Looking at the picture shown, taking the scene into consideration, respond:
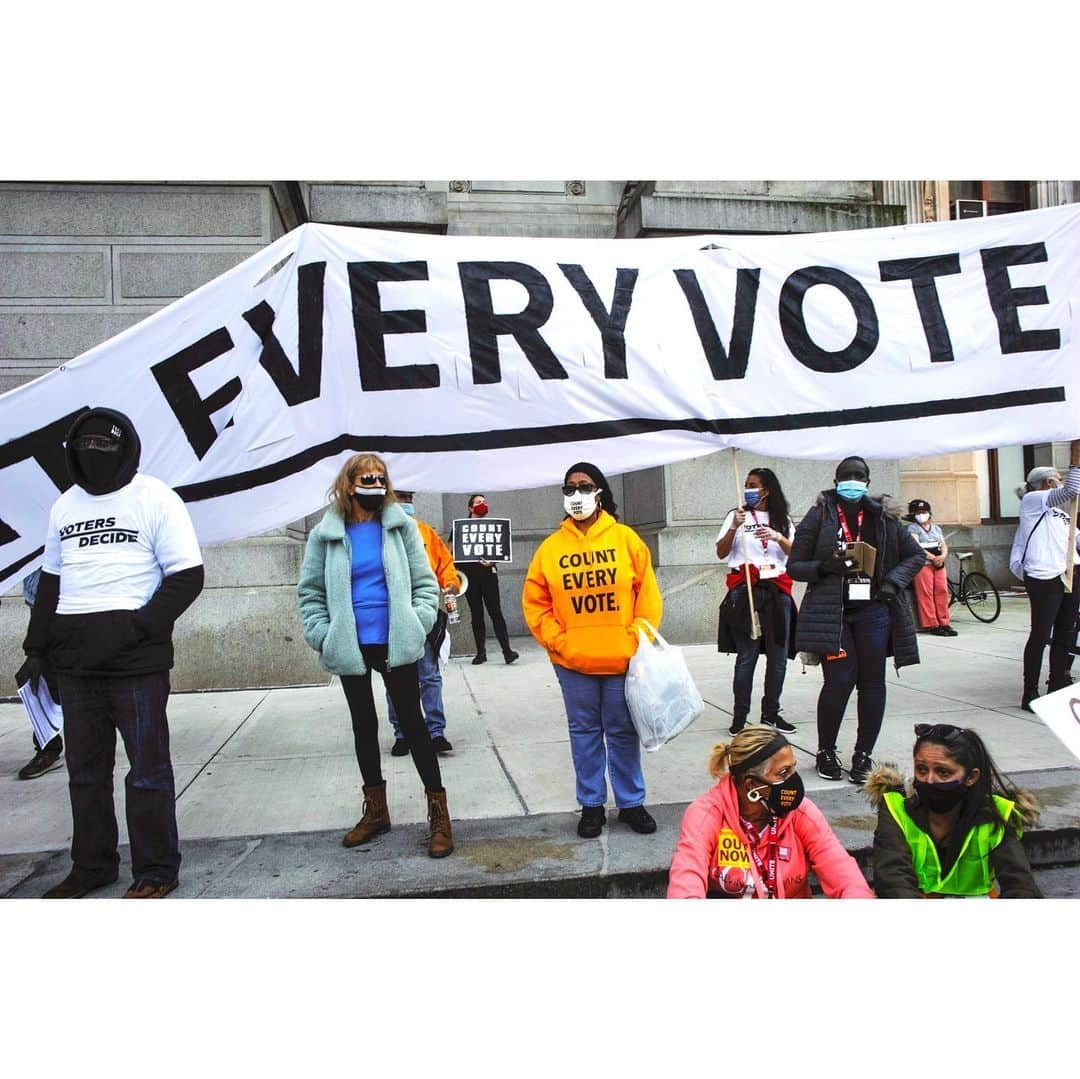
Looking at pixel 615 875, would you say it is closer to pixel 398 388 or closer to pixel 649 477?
pixel 398 388

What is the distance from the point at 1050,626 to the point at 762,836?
4.42m

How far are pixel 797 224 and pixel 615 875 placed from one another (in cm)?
919

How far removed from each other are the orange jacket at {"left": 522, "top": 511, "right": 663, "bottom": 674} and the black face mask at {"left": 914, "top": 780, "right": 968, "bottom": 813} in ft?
4.70

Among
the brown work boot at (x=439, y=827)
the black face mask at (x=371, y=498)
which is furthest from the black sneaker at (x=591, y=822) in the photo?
the black face mask at (x=371, y=498)

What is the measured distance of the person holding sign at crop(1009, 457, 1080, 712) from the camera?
6.29m

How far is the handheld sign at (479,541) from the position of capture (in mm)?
9219

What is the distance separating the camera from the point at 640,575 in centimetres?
425

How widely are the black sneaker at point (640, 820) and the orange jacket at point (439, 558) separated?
2.35 meters

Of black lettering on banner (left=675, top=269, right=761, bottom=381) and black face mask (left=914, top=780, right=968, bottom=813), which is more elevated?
black lettering on banner (left=675, top=269, right=761, bottom=381)

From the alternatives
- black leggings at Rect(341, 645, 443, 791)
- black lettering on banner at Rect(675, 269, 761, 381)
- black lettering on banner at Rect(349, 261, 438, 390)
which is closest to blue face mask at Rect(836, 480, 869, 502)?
black lettering on banner at Rect(675, 269, 761, 381)

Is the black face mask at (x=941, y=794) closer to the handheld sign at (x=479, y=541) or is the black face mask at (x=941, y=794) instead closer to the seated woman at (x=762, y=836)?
the seated woman at (x=762, y=836)

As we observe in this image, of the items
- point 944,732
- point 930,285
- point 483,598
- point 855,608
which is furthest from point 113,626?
point 483,598

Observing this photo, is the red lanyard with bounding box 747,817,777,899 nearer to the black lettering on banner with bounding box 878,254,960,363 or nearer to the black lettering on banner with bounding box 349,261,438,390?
the black lettering on banner with bounding box 349,261,438,390

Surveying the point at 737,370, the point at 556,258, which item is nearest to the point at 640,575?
the point at 737,370
